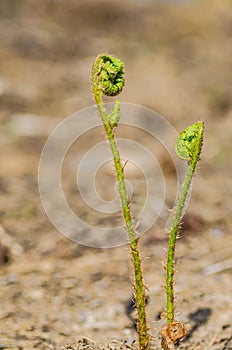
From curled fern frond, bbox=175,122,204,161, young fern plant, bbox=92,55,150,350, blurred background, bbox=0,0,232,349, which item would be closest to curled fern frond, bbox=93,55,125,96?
young fern plant, bbox=92,55,150,350

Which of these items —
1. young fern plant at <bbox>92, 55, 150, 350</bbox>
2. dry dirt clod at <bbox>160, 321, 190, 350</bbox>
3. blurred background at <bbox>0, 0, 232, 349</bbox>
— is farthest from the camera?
blurred background at <bbox>0, 0, 232, 349</bbox>

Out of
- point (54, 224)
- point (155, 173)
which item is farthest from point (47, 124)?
point (54, 224)

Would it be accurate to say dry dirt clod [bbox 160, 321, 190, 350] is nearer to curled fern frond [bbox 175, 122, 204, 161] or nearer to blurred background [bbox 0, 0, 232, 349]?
blurred background [bbox 0, 0, 232, 349]

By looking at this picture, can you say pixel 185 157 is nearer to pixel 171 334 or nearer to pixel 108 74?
pixel 108 74

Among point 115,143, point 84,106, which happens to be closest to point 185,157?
point 115,143

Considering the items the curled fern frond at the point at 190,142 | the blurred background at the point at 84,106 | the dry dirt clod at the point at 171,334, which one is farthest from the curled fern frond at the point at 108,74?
the blurred background at the point at 84,106

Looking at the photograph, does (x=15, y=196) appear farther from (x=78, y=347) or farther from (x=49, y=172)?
(x=78, y=347)

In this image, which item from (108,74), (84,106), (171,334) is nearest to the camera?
(108,74)

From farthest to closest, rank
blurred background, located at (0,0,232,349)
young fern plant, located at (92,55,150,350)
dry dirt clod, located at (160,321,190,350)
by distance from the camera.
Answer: blurred background, located at (0,0,232,349), dry dirt clod, located at (160,321,190,350), young fern plant, located at (92,55,150,350)
